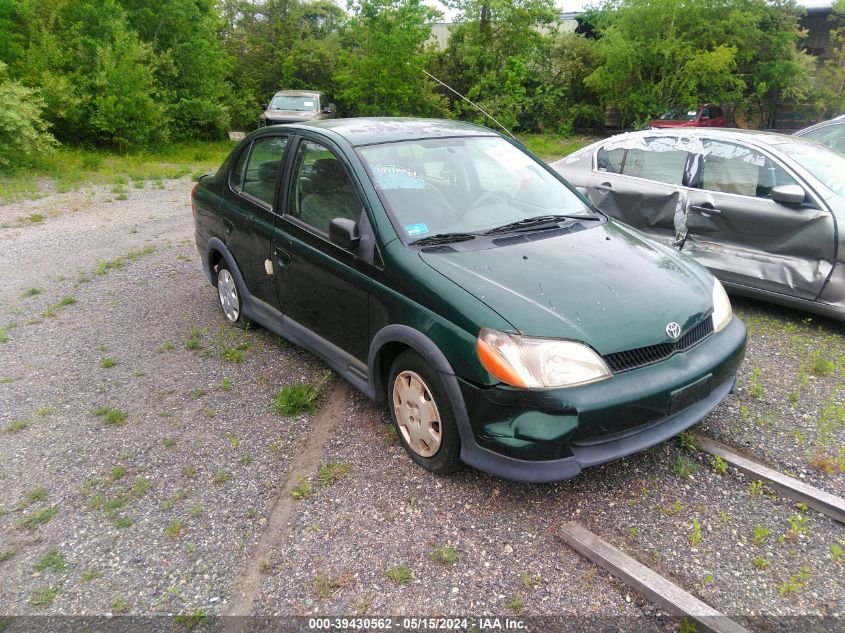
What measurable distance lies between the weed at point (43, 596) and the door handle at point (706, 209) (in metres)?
5.48

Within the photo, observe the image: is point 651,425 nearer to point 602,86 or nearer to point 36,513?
point 36,513

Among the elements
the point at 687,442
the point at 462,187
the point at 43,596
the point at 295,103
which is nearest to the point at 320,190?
the point at 462,187

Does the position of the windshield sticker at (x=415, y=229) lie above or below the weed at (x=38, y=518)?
above

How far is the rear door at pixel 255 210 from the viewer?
436cm

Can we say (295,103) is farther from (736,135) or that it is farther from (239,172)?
(736,135)

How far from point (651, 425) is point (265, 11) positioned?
28323 millimetres

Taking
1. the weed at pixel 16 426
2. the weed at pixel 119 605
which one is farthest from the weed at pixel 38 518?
the weed at pixel 16 426

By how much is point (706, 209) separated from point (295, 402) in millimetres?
4038

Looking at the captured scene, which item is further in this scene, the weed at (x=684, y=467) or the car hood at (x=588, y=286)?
the weed at (x=684, y=467)

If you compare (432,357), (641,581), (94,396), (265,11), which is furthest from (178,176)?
(265,11)

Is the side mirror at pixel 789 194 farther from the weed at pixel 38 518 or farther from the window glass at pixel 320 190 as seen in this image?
the weed at pixel 38 518

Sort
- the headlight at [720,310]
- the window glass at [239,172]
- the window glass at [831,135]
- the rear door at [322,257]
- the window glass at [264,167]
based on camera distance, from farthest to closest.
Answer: the window glass at [831,135], the window glass at [239,172], the window glass at [264,167], the rear door at [322,257], the headlight at [720,310]

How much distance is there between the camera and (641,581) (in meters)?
2.49

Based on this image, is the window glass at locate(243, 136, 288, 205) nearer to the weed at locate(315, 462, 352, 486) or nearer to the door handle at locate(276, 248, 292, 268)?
the door handle at locate(276, 248, 292, 268)
